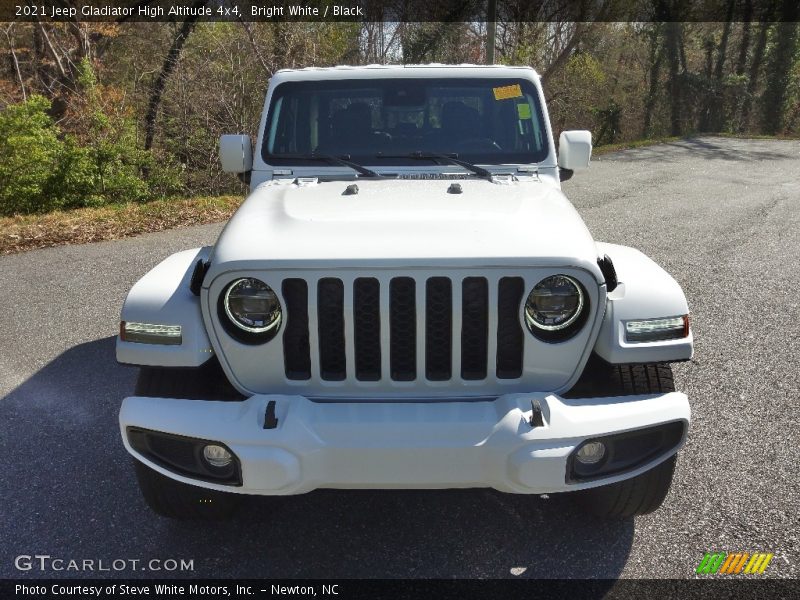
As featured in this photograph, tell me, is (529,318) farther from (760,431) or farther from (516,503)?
(760,431)

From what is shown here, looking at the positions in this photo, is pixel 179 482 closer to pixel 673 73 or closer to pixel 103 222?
pixel 103 222

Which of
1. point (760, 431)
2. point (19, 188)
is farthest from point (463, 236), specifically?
point (19, 188)

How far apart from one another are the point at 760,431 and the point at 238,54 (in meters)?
13.9

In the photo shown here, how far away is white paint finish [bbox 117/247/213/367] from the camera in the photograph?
2.64m

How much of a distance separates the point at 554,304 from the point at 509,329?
0.60ft

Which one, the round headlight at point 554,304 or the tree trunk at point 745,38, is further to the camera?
the tree trunk at point 745,38

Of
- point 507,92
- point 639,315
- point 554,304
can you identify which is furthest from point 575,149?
point 554,304

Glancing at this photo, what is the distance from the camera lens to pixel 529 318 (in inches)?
102

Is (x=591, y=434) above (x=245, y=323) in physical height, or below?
below

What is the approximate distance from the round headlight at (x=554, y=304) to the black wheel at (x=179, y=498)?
143 cm

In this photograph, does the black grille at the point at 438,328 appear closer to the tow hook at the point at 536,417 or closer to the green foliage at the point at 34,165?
the tow hook at the point at 536,417

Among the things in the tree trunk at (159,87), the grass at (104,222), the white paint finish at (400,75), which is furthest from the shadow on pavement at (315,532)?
the tree trunk at (159,87)

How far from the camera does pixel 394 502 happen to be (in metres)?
3.28

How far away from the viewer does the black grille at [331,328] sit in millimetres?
2535
